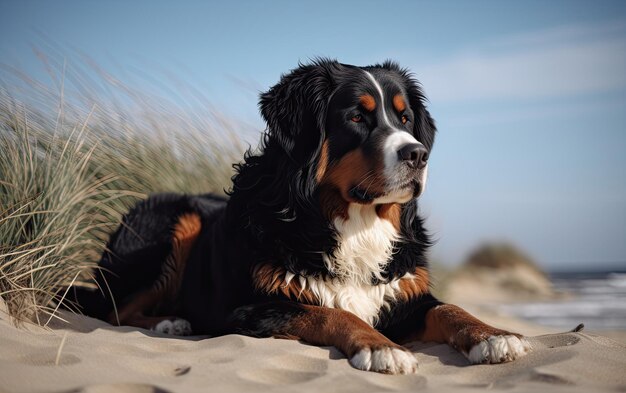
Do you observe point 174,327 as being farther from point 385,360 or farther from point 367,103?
point 367,103

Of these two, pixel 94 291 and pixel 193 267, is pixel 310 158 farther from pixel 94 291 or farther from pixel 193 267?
pixel 94 291

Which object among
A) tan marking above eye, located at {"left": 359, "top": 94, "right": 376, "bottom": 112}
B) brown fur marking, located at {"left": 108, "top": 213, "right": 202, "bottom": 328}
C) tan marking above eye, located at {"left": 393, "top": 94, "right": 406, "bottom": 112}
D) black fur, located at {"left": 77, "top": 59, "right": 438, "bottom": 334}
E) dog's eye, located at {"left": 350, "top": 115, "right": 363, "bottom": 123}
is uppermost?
tan marking above eye, located at {"left": 393, "top": 94, "right": 406, "bottom": 112}

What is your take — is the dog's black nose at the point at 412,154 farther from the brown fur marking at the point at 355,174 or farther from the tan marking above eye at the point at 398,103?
the tan marking above eye at the point at 398,103

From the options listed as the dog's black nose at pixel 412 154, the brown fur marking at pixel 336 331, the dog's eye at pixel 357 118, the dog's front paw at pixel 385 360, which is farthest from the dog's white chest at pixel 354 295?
the dog's eye at pixel 357 118

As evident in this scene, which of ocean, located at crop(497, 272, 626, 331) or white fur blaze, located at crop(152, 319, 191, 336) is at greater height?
ocean, located at crop(497, 272, 626, 331)

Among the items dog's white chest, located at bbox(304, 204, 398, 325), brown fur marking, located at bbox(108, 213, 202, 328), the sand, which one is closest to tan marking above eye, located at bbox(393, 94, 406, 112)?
dog's white chest, located at bbox(304, 204, 398, 325)

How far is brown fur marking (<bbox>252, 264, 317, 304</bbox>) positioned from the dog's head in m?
0.47

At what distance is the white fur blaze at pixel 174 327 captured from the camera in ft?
13.5

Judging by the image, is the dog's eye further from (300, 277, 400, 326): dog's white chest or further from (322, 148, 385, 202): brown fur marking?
(300, 277, 400, 326): dog's white chest

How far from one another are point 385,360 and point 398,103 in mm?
1505

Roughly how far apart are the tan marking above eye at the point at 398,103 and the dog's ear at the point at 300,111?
37 centimetres

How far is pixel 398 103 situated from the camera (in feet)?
12.0

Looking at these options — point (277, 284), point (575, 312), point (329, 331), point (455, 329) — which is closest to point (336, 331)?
point (329, 331)

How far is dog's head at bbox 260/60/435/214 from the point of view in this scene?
3340 mm
